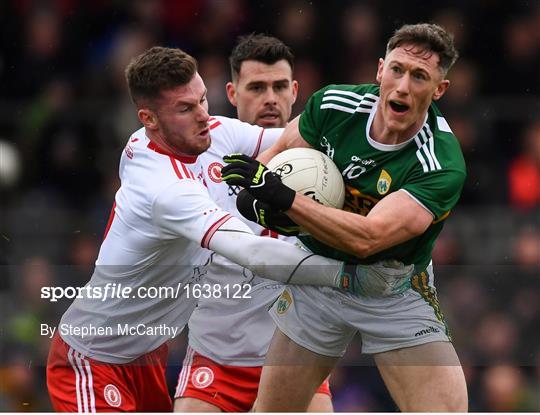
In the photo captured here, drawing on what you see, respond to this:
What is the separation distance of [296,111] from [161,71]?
10.7ft

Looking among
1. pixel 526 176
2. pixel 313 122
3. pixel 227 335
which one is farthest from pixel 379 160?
pixel 526 176

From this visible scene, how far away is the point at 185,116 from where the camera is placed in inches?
230

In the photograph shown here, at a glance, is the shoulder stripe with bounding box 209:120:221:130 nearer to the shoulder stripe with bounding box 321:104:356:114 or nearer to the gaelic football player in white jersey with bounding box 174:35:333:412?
the gaelic football player in white jersey with bounding box 174:35:333:412

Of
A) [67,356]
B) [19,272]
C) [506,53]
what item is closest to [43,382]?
[19,272]

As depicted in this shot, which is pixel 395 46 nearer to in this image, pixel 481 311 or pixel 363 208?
pixel 363 208

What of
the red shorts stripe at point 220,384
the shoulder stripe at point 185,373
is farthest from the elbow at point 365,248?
the shoulder stripe at point 185,373

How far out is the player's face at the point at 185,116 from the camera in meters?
5.84

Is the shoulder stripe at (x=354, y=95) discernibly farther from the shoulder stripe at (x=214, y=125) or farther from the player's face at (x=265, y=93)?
the player's face at (x=265, y=93)

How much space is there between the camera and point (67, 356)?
5.98 m

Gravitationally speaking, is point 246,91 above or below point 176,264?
above

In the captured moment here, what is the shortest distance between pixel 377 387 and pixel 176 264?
2895mm

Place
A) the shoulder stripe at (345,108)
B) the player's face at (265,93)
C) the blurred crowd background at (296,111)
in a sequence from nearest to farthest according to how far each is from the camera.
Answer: the shoulder stripe at (345,108) → the player's face at (265,93) → the blurred crowd background at (296,111)

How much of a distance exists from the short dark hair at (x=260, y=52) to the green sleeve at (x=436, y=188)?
1.94 m

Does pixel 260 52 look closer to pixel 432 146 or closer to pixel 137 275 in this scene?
pixel 137 275
